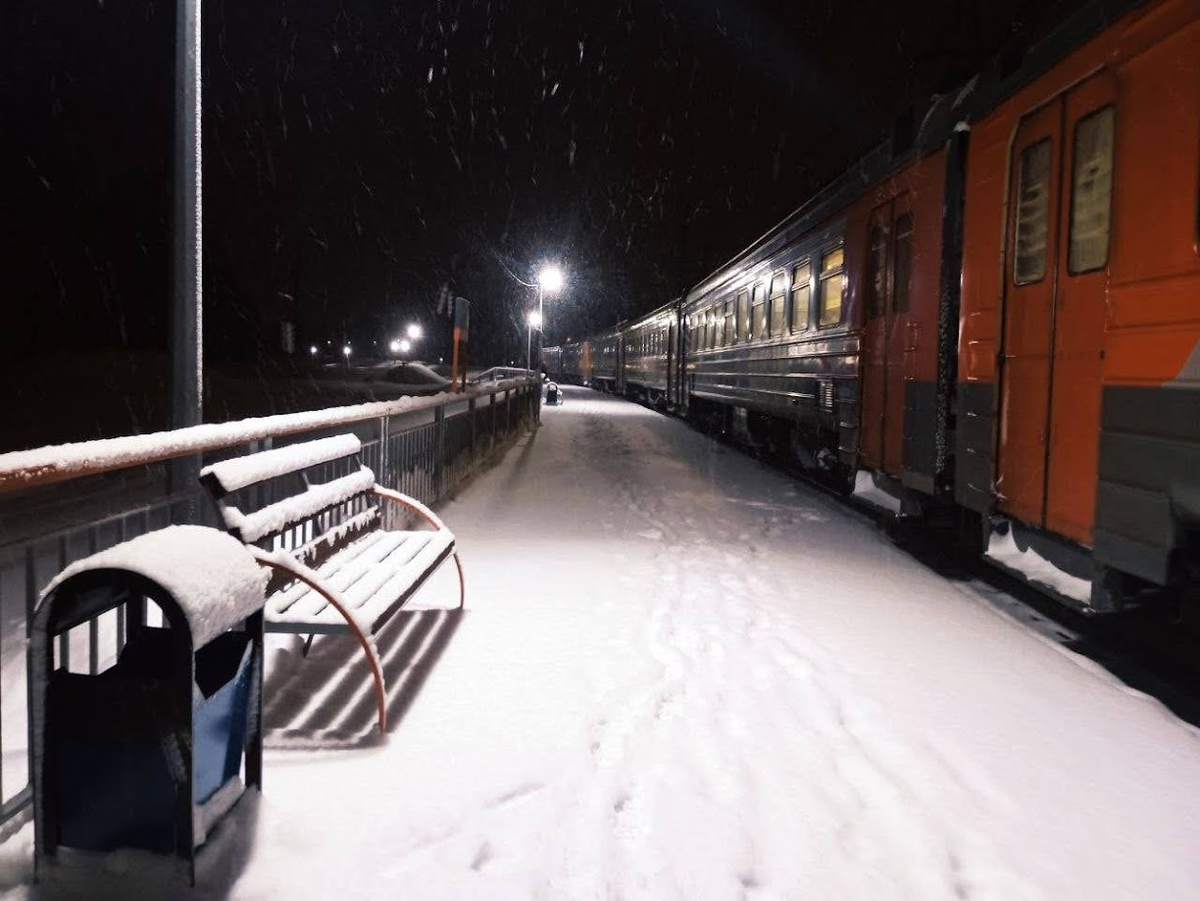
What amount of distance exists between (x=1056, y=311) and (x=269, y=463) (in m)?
4.09

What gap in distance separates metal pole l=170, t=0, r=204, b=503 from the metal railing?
0.60 meters

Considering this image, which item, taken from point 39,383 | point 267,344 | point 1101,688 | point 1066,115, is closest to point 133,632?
point 1101,688

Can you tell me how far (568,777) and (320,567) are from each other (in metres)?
1.49

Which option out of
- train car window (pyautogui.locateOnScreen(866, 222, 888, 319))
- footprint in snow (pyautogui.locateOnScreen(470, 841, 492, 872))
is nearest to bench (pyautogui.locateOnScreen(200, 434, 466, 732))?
footprint in snow (pyautogui.locateOnScreen(470, 841, 492, 872))

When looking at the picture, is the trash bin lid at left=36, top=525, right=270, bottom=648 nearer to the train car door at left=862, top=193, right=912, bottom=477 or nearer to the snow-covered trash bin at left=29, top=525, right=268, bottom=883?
the snow-covered trash bin at left=29, top=525, right=268, bottom=883

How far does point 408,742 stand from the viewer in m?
3.76

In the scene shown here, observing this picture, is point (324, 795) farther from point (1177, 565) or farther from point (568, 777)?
point (1177, 565)

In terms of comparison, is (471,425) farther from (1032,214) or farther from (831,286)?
(1032,214)

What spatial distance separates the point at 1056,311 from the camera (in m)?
5.34

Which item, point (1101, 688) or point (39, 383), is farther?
point (39, 383)

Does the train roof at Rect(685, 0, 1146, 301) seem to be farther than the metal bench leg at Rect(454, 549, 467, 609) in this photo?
No

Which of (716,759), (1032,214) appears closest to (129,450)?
(716,759)

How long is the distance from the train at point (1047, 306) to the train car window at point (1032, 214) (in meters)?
0.02

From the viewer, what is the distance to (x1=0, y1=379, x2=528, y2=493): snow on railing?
103 inches
